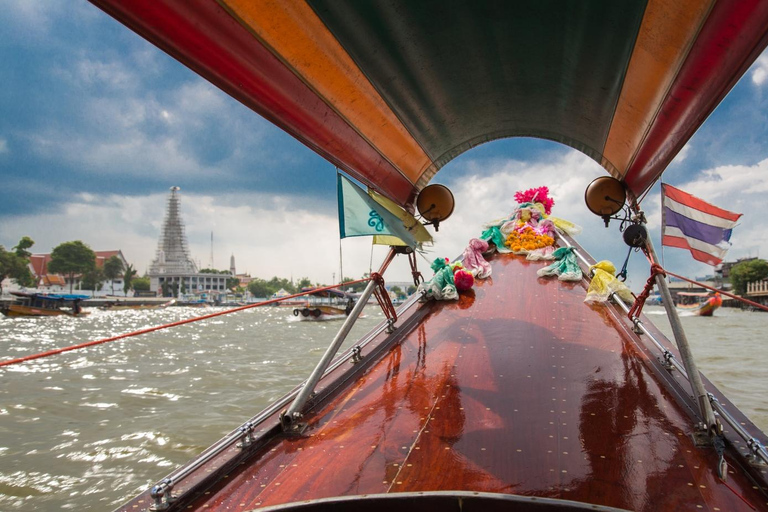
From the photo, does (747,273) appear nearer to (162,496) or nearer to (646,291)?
(646,291)

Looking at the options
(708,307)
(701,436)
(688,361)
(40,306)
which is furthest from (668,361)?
(40,306)

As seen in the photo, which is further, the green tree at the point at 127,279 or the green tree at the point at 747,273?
the green tree at the point at 127,279

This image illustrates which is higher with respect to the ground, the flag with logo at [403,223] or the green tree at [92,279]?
the green tree at [92,279]

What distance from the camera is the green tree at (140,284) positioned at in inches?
3063

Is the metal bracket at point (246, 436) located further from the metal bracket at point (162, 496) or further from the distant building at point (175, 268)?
the distant building at point (175, 268)

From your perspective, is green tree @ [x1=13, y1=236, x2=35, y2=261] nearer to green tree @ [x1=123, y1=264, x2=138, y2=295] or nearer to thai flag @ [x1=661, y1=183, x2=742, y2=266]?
green tree @ [x1=123, y1=264, x2=138, y2=295]

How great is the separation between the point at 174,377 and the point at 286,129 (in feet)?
18.6

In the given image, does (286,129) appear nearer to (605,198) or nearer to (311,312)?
(605,198)

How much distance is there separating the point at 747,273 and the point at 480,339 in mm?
52543

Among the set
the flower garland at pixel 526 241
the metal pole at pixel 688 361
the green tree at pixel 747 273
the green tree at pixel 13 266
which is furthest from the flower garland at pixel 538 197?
the green tree at pixel 13 266

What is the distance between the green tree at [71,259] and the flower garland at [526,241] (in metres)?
67.5

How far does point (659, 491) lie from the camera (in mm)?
1571

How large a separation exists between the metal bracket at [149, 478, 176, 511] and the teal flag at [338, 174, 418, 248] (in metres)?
1.34

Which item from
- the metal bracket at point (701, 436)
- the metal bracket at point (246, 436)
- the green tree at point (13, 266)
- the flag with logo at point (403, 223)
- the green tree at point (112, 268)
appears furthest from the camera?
the green tree at point (112, 268)
